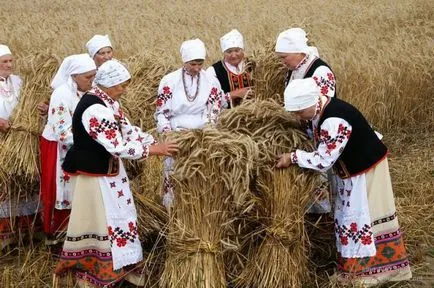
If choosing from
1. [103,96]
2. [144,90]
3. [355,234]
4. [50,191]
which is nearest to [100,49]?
[144,90]

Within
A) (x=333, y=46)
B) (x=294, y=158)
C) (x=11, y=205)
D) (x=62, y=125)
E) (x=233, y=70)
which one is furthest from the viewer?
(x=333, y=46)

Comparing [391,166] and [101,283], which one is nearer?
[101,283]

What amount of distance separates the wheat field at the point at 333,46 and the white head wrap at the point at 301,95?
1.16 metres

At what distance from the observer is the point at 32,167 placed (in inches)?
177

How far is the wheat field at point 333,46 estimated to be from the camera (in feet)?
15.5

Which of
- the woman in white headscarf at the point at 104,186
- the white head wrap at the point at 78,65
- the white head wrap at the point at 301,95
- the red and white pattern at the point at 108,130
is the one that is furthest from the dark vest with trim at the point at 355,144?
the white head wrap at the point at 78,65

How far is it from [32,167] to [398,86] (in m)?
4.26

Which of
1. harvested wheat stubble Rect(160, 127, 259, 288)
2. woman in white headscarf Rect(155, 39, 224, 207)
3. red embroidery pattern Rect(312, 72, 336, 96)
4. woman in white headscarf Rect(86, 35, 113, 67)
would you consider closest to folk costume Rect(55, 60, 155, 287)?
harvested wheat stubble Rect(160, 127, 259, 288)

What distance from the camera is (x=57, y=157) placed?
4.39 meters

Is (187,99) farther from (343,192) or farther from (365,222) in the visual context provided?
(365,222)

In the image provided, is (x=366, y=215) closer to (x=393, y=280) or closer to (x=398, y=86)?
(x=393, y=280)

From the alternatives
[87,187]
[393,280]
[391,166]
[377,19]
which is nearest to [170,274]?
[87,187]

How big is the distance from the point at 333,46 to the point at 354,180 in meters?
5.16

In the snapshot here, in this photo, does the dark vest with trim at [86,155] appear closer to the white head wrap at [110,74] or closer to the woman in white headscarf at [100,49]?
the white head wrap at [110,74]
